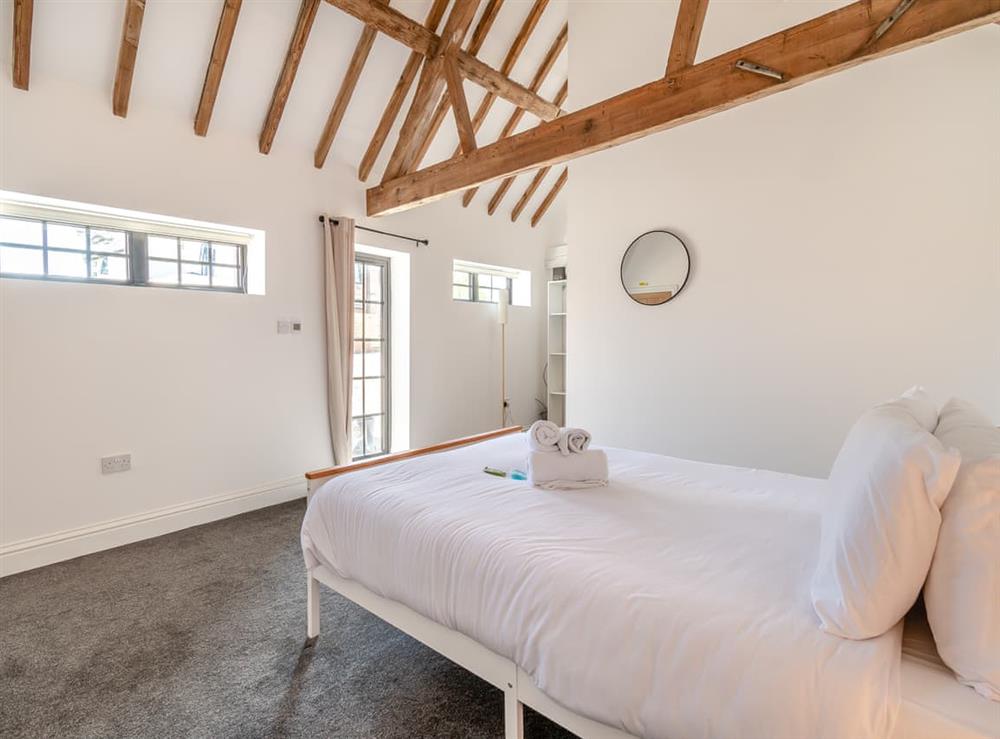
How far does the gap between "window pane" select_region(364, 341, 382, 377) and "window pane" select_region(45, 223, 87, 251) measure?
2.13m

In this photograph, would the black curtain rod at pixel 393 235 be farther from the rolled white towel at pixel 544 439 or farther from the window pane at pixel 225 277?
the rolled white towel at pixel 544 439

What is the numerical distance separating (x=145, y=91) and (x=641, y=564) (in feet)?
12.4

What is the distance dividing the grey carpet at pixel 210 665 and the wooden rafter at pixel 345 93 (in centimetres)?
302

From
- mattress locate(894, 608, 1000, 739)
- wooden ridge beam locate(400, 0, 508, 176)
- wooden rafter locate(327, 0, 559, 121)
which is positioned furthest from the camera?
wooden ridge beam locate(400, 0, 508, 176)

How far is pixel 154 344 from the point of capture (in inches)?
123

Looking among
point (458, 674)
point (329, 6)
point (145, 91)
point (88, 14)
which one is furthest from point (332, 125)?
point (458, 674)

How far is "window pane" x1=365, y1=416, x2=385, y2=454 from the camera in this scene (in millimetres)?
4684

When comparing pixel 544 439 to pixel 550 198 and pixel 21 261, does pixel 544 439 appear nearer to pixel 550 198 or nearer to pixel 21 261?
pixel 21 261

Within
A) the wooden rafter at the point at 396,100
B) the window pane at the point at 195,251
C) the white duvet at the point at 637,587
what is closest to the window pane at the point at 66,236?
the window pane at the point at 195,251

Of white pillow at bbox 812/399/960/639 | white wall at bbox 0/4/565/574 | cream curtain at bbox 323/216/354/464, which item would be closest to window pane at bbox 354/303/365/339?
cream curtain at bbox 323/216/354/464

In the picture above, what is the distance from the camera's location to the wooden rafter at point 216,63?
110 inches

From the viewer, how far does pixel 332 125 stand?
3.73m

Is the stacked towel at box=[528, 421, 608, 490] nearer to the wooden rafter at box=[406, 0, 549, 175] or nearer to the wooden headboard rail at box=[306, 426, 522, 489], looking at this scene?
the wooden headboard rail at box=[306, 426, 522, 489]

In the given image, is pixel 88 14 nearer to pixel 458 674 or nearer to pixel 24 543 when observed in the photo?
pixel 24 543
